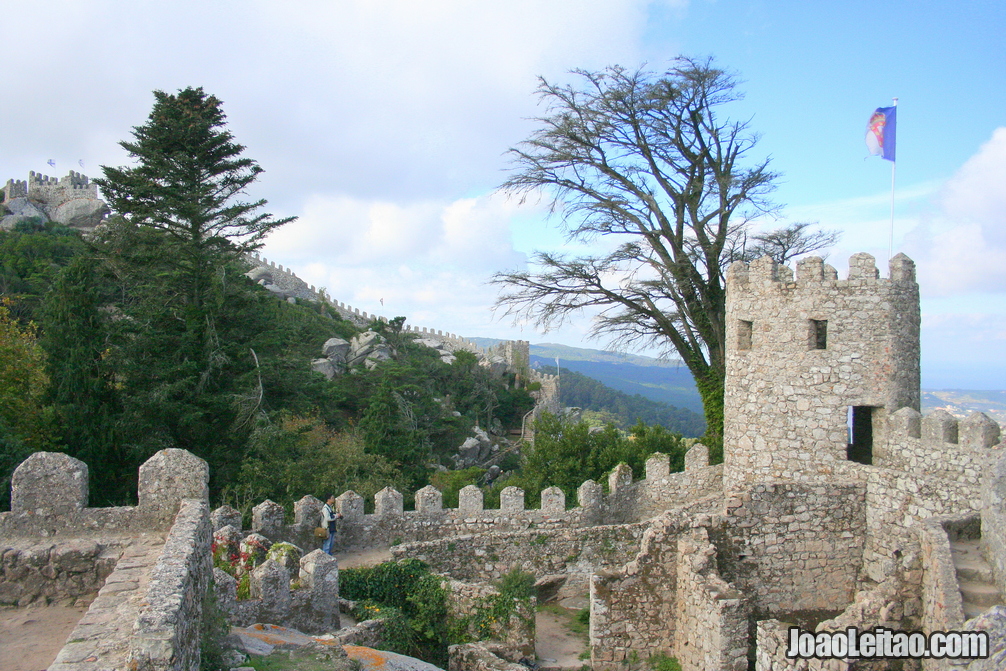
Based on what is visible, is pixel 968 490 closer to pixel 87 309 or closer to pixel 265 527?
pixel 265 527

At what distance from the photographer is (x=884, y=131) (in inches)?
456

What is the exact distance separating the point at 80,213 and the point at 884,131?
5150 cm

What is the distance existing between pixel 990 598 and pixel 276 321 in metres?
17.1

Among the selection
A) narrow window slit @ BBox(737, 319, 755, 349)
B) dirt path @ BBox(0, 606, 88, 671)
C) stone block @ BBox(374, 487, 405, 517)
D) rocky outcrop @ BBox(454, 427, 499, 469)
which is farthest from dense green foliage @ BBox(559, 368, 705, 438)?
dirt path @ BBox(0, 606, 88, 671)

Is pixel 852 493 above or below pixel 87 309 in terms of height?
below

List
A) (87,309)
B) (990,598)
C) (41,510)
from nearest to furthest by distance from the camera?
(41,510)
(990,598)
(87,309)

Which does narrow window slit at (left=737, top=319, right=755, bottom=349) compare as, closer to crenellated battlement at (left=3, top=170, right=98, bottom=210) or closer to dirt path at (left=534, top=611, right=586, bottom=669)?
dirt path at (left=534, top=611, right=586, bottom=669)

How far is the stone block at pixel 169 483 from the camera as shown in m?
6.30

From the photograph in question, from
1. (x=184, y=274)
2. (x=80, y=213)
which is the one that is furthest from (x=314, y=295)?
(x=184, y=274)

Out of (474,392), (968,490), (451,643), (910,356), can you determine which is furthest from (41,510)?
(474,392)

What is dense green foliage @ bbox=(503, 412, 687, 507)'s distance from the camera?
15922mm

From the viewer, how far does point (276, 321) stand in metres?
19.0

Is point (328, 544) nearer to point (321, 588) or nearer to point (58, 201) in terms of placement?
point (321, 588)

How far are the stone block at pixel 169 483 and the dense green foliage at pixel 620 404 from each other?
42553mm
